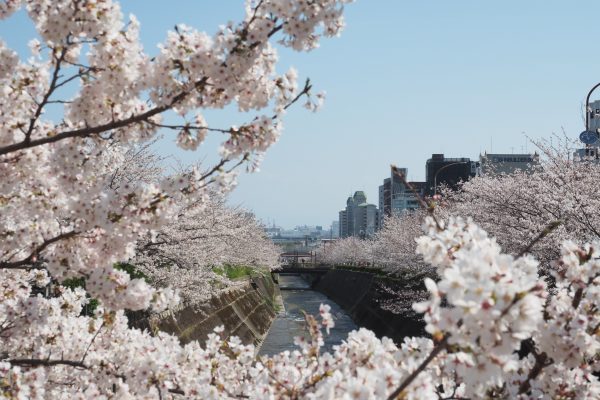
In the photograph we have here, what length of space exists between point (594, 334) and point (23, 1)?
4.86m

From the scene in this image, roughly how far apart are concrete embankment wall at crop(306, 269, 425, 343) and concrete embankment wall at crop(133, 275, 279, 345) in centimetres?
715

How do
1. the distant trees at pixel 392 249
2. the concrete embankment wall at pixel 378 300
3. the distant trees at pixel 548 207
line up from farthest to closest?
the distant trees at pixel 392 249, the concrete embankment wall at pixel 378 300, the distant trees at pixel 548 207

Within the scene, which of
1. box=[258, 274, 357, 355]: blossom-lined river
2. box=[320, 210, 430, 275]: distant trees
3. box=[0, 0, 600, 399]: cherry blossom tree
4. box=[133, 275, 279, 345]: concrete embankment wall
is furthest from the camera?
box=[258, 274, 357, 355]: blossom-lined river

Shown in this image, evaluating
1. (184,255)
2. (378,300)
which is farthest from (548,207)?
(378,300)

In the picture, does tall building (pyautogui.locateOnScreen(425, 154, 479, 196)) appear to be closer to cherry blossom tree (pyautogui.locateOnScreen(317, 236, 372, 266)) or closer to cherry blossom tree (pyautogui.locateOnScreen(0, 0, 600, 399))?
cherry blossom tree (pyautogui.locateOnScreen(317, 236, 372, 266))

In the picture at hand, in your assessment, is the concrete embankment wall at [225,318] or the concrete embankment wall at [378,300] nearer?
the concrete embankment wall at [225,318]

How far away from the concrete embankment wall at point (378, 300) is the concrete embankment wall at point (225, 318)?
23.5 feet

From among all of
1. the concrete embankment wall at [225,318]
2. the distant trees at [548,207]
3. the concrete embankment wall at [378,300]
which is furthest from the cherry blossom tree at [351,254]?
the distant trees at [548,207]

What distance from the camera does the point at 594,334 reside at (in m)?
3.86

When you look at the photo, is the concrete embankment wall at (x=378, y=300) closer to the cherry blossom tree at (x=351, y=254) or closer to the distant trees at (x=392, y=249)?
the distant trees at (x=392, y=249)

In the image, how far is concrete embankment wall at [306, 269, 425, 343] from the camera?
26016 mm

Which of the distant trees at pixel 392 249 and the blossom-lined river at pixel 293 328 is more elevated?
the distant trees at pixel 392 249

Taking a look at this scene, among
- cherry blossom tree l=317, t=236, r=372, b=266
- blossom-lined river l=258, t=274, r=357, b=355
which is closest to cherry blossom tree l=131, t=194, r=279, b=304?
blossom-lined river l=258, t=274, r=357, b=355

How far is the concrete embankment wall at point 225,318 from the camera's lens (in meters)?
18.6
